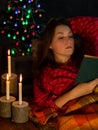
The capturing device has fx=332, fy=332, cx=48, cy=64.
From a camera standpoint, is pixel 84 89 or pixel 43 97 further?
pixel 43 97

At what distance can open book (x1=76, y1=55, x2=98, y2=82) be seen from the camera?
1605 mm

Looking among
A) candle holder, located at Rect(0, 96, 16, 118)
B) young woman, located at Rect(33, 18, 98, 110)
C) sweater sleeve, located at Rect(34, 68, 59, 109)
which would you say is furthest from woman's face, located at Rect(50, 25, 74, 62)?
candle holder, located at Rect(0, 96, 16, 118)

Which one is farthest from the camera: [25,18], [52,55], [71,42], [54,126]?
[25,18]

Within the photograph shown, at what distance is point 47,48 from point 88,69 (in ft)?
1.23

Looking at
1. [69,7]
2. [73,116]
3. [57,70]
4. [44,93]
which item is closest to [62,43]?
[57,70]

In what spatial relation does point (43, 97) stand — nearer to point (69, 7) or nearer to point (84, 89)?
point (84, 89)

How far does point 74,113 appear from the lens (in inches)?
62.9

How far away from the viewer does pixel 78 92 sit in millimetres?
1681

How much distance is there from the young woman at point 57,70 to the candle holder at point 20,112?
185 mm

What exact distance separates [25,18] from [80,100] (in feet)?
7.64

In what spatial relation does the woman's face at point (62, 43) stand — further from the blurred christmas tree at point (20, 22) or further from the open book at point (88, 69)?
the blurred christmas tree at point (20, 22)

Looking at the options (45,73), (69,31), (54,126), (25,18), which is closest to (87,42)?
(69,31)

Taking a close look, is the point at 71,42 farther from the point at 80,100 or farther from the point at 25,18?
the point at 25,18

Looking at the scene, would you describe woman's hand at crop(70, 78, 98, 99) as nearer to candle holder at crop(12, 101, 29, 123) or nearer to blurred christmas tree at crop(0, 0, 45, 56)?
candle holder at crop(12, 101, 29, 123)
